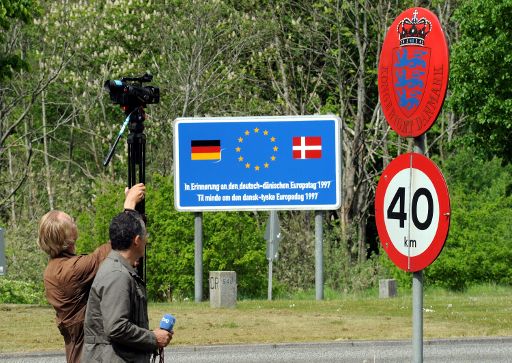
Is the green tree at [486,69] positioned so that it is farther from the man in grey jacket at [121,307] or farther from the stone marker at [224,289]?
the man in grey jacket at [121,307]

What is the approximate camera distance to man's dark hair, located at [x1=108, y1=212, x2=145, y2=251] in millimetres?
6113

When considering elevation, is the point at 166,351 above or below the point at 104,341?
below

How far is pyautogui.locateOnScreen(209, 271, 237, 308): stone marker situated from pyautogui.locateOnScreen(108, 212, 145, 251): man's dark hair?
16.8 m

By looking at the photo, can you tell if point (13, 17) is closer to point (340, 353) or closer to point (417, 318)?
point (340, 353)

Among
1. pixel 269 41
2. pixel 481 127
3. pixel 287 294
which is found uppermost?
pixel 269 41

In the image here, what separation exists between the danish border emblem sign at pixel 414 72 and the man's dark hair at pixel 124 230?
140 centimetres

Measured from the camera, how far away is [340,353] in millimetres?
15797

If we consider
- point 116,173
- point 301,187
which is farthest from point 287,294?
point 116,173

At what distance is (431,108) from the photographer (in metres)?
6.32

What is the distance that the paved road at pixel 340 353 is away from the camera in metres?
15.3

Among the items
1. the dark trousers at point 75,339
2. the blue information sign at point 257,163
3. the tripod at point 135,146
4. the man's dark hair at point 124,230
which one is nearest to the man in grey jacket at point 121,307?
the man's dark hair at point 124,230

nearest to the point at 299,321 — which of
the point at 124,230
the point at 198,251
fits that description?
the point at 198,251

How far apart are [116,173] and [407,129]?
3870cm

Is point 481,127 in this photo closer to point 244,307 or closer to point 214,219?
point 214,219
